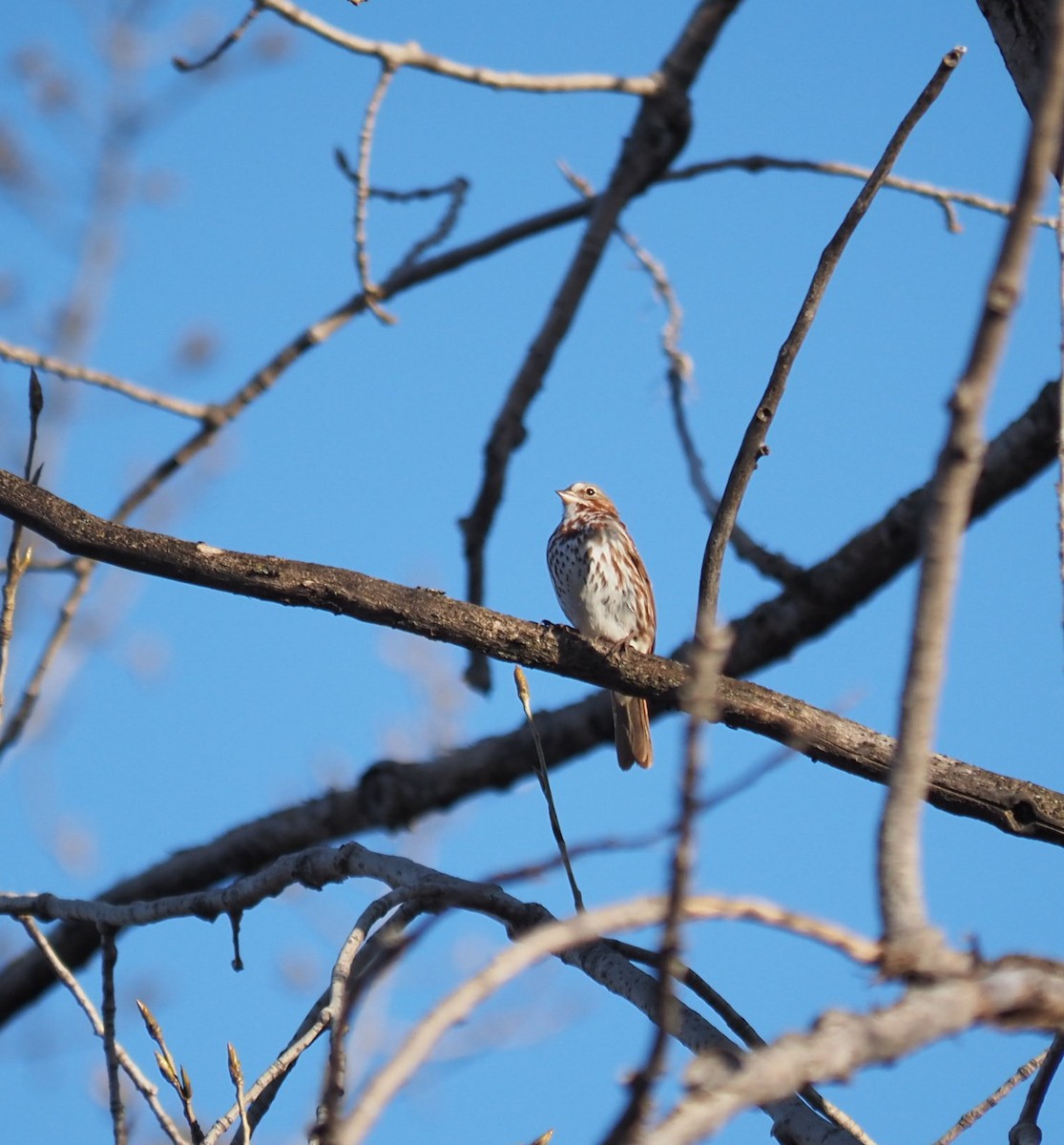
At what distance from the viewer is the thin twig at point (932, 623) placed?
1.42 meters

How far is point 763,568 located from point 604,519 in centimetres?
211

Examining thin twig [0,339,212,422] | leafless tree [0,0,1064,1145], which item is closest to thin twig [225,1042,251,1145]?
leafless tree [0,0,1064,1145]

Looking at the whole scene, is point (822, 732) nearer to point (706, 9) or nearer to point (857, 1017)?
point (857, 1017)

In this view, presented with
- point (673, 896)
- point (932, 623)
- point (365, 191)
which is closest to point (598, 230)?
point (365, 191)

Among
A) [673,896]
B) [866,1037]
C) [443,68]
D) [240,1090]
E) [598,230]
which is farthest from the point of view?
[598,230]

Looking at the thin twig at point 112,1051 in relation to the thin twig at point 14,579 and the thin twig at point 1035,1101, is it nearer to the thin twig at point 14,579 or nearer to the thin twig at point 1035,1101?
the thin twig at point 14,579

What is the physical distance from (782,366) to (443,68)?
6.00ft

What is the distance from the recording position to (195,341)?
37.3 feet

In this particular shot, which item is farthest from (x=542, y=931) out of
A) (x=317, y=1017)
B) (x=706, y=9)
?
(x=706, y=9)

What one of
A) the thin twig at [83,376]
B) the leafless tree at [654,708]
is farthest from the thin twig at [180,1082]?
the thin twig at [83,376]

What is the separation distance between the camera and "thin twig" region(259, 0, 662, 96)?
3.87 metres

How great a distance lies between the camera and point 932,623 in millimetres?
1463

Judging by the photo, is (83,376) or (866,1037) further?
(83,376)

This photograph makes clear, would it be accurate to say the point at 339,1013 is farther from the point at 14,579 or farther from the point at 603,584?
the point at 603,584
